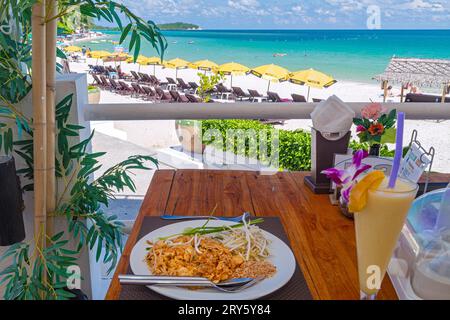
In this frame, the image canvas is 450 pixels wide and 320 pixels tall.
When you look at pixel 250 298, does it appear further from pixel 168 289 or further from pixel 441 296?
pixel 441 296

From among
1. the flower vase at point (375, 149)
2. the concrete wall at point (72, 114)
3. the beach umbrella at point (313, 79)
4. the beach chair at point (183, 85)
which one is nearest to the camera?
the flower vase at point (375, 149)

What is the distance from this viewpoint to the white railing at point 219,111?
173cm

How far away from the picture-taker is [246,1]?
3703 centimetres

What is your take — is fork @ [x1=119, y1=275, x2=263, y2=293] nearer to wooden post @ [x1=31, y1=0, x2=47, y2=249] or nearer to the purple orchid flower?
the purple orchid flower

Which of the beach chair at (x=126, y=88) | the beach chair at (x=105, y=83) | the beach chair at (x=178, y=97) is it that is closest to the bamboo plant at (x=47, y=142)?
the beach chair at (x=178, y=97)

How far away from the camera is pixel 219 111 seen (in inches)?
69.4

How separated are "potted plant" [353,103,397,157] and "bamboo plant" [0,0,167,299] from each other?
1.96 ft

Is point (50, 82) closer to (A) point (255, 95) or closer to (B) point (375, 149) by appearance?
(B) point (375, 149)

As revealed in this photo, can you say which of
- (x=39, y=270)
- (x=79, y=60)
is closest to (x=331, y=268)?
(x=39, y=270)

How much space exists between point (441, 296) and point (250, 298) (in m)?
0.29

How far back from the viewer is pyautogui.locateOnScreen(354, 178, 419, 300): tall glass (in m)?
0.64

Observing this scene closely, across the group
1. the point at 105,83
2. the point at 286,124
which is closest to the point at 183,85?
the point at 105,83

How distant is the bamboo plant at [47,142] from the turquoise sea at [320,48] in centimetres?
2595

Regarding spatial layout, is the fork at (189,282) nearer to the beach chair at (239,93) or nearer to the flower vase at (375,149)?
the flower vase at (375,149)
